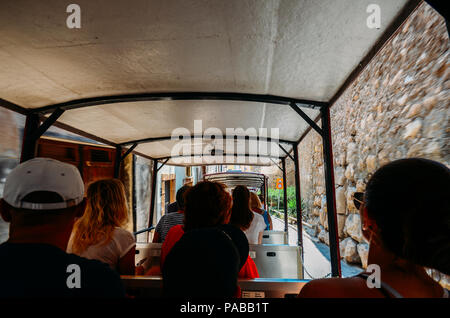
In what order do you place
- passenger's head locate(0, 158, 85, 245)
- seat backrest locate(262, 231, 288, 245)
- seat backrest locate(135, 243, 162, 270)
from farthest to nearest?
seat backrest locate(262, 231, 288, 245) < seat backrest locate(135, 243, 162, 270) < passenger's head locate(0, 158, 85, 245)

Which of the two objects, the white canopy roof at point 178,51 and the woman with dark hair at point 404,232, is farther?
the white canopy roof at point 178,51

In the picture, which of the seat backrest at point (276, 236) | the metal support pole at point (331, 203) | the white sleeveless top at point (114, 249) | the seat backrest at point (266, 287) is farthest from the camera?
the seat backrest at point (276, 236)

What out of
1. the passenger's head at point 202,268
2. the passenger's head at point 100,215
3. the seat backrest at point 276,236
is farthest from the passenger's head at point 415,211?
the seat backrest at point 276,236

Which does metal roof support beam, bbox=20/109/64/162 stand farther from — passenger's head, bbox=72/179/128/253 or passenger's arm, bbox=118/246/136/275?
passenger's arm, bbox=118/246/136/275

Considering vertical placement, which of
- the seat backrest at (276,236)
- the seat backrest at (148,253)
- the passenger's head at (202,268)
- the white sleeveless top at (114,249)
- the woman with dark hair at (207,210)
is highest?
the woman with dark hair at (207,210)

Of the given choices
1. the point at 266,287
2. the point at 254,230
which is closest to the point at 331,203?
the point at 254,230

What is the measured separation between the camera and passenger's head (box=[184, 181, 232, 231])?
1.58 meters

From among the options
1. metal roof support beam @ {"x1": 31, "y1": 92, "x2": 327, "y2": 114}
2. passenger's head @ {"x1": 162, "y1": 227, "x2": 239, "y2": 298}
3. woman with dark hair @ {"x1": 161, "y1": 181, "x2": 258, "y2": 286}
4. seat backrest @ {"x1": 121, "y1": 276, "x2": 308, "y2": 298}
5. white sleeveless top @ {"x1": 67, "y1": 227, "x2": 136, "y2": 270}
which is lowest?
seat backrest @ {"x1": 121, "y1": 276, "x2": 308, "y2": 298}

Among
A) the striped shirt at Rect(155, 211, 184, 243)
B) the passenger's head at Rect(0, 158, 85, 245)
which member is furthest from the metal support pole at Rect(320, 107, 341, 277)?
the passenger's head at Rect(0, 158, 85, 245)

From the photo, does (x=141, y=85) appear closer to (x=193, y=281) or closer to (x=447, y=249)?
(x=193, y=281)

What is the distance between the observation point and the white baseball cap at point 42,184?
90cm

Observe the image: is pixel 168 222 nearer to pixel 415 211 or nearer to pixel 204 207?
pixel 204 207

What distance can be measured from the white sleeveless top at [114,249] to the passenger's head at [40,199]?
93cm

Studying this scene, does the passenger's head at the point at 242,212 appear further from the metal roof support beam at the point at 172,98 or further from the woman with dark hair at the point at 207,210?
the metal roof support beam at the point at 172,98
